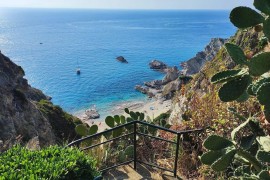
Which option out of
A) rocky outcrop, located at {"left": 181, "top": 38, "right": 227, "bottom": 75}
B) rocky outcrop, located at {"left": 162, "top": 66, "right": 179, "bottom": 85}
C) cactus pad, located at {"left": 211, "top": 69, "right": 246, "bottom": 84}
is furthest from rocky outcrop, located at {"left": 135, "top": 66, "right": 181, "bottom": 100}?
cactus pad, located at {"left": 211, "top": 69, "right": 246, "bottom": 84}

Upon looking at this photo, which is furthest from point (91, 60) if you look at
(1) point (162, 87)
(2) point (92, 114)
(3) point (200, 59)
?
(2) point (92, 114)

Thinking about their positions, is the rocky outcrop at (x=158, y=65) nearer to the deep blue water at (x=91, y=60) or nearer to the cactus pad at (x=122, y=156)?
the deep blue water at (x=91, y=60)

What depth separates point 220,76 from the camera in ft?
12.6

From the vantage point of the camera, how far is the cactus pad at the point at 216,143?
4188mm

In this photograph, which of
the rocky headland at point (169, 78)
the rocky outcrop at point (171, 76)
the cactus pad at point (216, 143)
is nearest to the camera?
A: the cactus pad at point (216, 143)

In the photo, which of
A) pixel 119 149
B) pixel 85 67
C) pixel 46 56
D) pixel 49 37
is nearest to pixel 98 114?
pixel 85 67

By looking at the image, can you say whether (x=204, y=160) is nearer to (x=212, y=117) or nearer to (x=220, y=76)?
(x=220, y=76)

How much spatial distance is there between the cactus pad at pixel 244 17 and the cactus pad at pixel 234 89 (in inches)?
22.8

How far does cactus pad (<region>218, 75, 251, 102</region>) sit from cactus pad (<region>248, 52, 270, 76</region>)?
449mm

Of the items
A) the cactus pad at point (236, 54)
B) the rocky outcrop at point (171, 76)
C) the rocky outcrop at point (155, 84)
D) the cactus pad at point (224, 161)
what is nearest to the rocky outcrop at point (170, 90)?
the rocky outcrop at point (155, 84)

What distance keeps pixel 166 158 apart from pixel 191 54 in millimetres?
106020

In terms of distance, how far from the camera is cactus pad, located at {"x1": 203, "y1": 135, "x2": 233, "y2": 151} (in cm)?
→ 419

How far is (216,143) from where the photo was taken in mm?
4215

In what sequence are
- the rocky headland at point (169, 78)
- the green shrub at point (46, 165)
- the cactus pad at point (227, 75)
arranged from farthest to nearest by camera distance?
the rocky headland at point (169, 78)
the cactus pad at point (227, 75)
the green shrub at point (46, 165)
